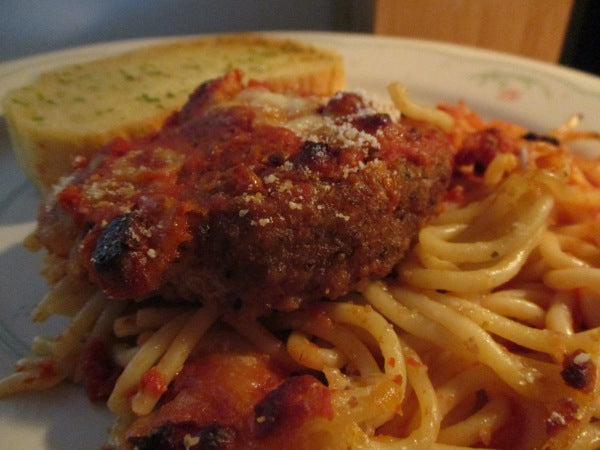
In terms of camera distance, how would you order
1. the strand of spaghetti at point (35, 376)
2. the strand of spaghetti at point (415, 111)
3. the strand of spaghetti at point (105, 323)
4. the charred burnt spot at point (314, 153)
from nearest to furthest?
1. the charred burnt spot at point (314, 153)
2. the strand of spaghetti at point (35, 376)
3. the strand of spaghetti at point (105, 323)
4. the strand of spaghetti at point (415, 111)

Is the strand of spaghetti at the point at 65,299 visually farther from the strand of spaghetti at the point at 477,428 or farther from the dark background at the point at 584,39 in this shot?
the dark background at the point at 584,39

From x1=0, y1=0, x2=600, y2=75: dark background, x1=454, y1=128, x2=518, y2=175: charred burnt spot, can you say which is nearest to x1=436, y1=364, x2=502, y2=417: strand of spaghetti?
x1=454, y1=128, x2=518, y2=175: charred burnt spot

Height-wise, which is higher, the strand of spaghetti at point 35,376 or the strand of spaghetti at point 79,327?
the strand of spaghetti at point 79,327

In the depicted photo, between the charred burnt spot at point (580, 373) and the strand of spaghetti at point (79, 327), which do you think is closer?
the charred burnt spot at point (580, 373)

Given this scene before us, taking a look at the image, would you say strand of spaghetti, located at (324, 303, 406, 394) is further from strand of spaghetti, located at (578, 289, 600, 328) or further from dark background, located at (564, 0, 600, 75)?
dark background, located at (564, 0, 600, 75)

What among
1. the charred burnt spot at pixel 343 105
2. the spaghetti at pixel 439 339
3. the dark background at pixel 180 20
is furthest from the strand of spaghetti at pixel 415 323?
the dark background at pixel 180 20

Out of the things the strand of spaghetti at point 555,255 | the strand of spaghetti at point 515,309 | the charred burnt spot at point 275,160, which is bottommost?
the strand of spaghetti at point 515,309

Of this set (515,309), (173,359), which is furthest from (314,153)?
(515,309)

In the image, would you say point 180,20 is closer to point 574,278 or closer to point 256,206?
point 256,206
